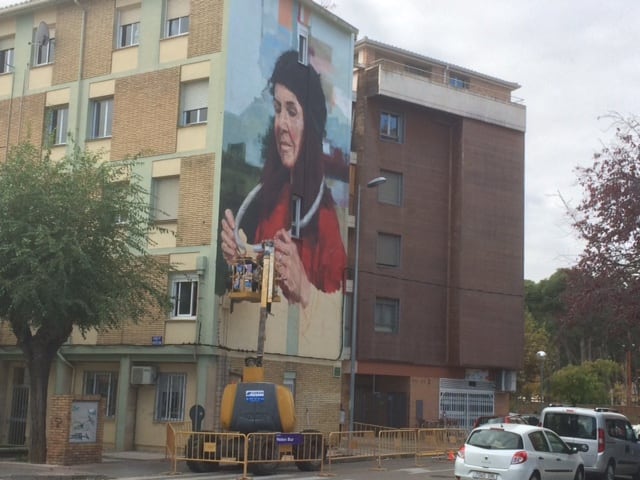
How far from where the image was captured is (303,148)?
1289 inches

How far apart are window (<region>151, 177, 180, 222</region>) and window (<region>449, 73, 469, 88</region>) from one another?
1899 centimetres

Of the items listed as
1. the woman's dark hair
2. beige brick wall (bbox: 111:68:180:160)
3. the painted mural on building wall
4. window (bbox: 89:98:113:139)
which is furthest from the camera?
window (bbox: 89:98:113:139)

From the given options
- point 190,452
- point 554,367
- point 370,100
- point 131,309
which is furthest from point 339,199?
point 554,367

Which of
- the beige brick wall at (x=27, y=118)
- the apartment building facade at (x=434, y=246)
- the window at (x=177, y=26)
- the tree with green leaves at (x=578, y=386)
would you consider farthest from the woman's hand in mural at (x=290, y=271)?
the tree with green leaves at (x=578, y=386)

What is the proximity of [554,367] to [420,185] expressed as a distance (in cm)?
3027

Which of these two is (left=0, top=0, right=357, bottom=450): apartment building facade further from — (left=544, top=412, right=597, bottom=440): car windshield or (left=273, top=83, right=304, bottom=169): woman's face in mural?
(left=544, top=412, right=597, bottom=440): car windshield

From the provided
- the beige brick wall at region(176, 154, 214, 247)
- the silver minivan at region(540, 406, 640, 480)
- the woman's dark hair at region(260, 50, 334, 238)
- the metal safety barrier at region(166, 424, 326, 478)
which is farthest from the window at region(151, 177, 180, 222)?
the silver minivan at region(540, 406, 640, 480)

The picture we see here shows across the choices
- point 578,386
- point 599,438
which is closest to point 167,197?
point 599,438

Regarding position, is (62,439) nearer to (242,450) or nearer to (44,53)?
(242,450)

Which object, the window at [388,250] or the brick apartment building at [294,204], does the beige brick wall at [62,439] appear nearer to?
the brick apartment building at [294,204]

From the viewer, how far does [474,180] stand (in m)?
40.8

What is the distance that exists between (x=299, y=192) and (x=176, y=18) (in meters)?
7.14

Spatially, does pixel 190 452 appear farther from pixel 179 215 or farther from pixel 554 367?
pixel 554 367

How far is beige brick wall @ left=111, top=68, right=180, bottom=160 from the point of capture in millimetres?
30266
